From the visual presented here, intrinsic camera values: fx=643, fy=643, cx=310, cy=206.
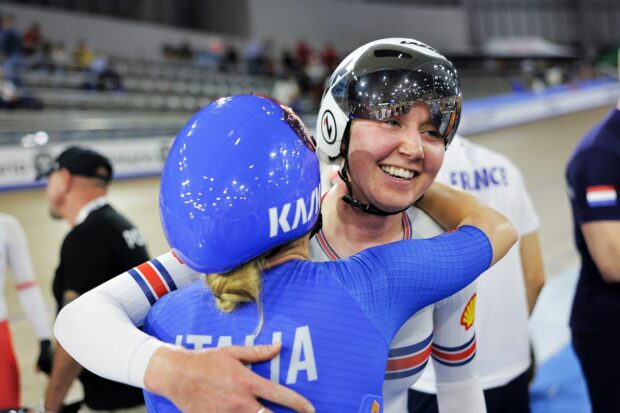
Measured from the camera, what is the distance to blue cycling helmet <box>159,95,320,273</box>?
1.22m

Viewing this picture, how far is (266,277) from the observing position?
131 cm

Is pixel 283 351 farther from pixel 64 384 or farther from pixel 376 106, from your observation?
pixel 64 384

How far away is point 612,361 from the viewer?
2537 mm

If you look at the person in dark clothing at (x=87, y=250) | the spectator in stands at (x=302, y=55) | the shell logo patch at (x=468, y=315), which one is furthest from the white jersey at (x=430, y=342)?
the spectator in stands at (x=302, y=55)

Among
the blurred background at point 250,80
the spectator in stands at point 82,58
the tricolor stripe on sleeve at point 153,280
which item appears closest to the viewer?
the tricolor stripe on sleeve at point 153,280

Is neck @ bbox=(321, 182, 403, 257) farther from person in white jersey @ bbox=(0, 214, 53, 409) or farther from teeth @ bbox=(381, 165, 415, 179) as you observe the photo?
person in white jersey @ bbox=(0, 214, 53, 409)

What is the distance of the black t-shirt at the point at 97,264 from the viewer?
10.3 feet

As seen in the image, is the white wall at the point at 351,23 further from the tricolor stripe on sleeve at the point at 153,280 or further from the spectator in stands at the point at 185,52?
the tricolor stripe on sleeve at the point at 153,280

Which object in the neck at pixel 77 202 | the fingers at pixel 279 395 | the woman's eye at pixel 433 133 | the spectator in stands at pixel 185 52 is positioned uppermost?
the woman's eye at pixel 433 133

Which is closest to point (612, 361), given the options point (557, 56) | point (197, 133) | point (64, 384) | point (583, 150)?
point (583, 150)

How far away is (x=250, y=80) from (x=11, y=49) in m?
7.49

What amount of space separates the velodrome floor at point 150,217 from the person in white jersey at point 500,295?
3084 mm

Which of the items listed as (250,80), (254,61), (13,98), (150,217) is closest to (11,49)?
(13,98)

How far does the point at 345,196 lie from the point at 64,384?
1.93 meters
